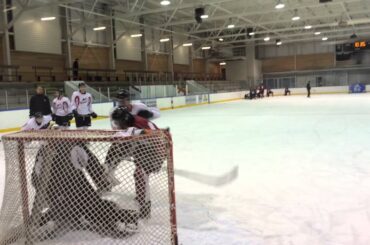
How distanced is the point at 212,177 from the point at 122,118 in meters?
2.18

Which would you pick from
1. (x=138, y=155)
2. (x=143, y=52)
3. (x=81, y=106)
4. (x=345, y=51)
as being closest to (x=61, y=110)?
(x=81, y=106)

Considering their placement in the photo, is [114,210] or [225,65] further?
[225,65]

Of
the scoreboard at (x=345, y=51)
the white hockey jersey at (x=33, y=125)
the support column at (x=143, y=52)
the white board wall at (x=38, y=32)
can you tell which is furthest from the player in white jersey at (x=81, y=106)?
the scoreboard at (x=345, y=51)

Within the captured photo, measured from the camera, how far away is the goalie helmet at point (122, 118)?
2.87m

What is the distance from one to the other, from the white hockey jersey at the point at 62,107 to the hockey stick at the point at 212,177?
3.58 metres

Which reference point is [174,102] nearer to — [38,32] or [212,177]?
[38,32]

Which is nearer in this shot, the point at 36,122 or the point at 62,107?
the point at 36,122

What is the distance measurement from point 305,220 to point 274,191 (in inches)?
34.6

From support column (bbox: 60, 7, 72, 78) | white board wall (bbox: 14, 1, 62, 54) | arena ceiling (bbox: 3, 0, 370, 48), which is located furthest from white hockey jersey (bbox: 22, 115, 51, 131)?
support column (bbox: 60, 7, 72, 78)

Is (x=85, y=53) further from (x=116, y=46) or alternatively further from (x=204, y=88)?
(x=204, y=88)

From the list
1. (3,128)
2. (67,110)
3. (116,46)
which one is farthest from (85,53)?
(67,110)

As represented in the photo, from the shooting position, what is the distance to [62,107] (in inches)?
301

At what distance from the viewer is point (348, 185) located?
4074mm

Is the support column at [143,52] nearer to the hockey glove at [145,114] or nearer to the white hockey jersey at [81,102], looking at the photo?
the white hockey jersey at [81,102]
